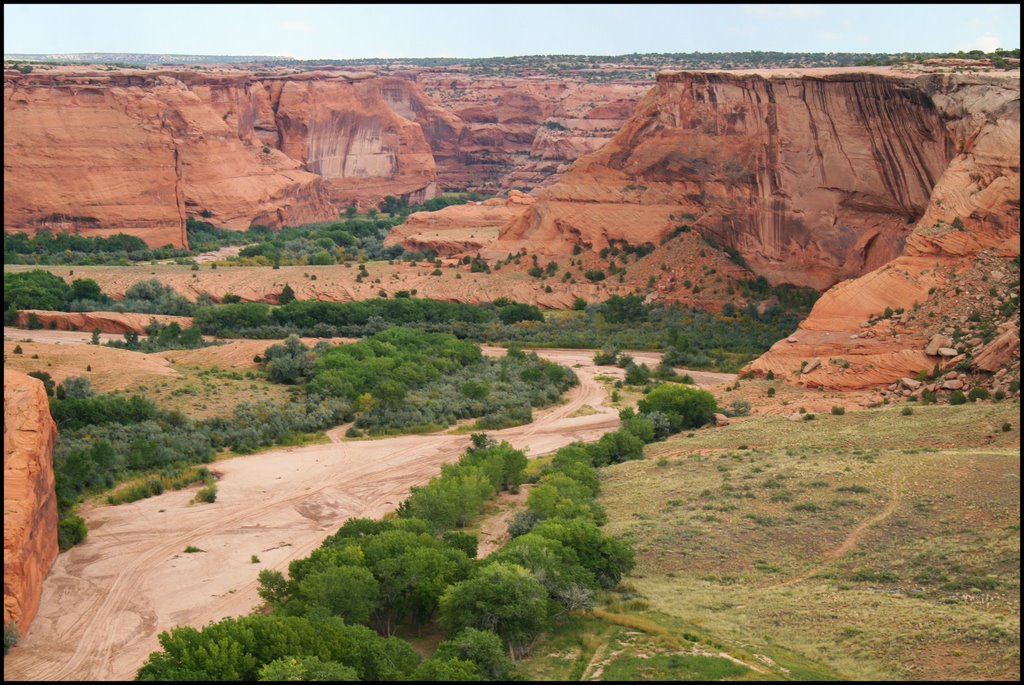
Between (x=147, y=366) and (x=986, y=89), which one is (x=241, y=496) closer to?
(x=147, y=366)

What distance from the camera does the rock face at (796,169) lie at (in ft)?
149

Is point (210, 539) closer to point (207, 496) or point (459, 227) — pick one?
point (207, 496)

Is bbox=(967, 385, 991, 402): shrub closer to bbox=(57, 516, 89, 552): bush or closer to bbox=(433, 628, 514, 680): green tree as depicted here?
bbox=(433, 628, 514, 680): green tree

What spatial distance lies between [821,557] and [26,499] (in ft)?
51.6

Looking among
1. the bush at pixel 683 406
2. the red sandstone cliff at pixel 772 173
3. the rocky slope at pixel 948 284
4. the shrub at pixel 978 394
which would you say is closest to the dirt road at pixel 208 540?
the bush at pixel 683 406

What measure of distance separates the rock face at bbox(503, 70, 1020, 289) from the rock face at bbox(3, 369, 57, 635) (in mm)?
27804

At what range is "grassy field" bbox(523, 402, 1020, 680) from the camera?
2089 centimetres

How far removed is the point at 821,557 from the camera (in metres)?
26.1

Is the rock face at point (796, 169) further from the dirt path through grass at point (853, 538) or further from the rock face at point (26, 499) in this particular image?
the rock face at point (26, 499)

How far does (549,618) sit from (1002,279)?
23.2 meters

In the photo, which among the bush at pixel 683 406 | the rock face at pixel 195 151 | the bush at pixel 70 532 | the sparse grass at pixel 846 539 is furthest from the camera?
the rock face at pixel 195 151

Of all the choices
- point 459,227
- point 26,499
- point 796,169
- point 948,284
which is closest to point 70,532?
point 26,499

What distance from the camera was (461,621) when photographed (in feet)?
77.9

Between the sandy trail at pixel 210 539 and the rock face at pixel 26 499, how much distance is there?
0.62 m
